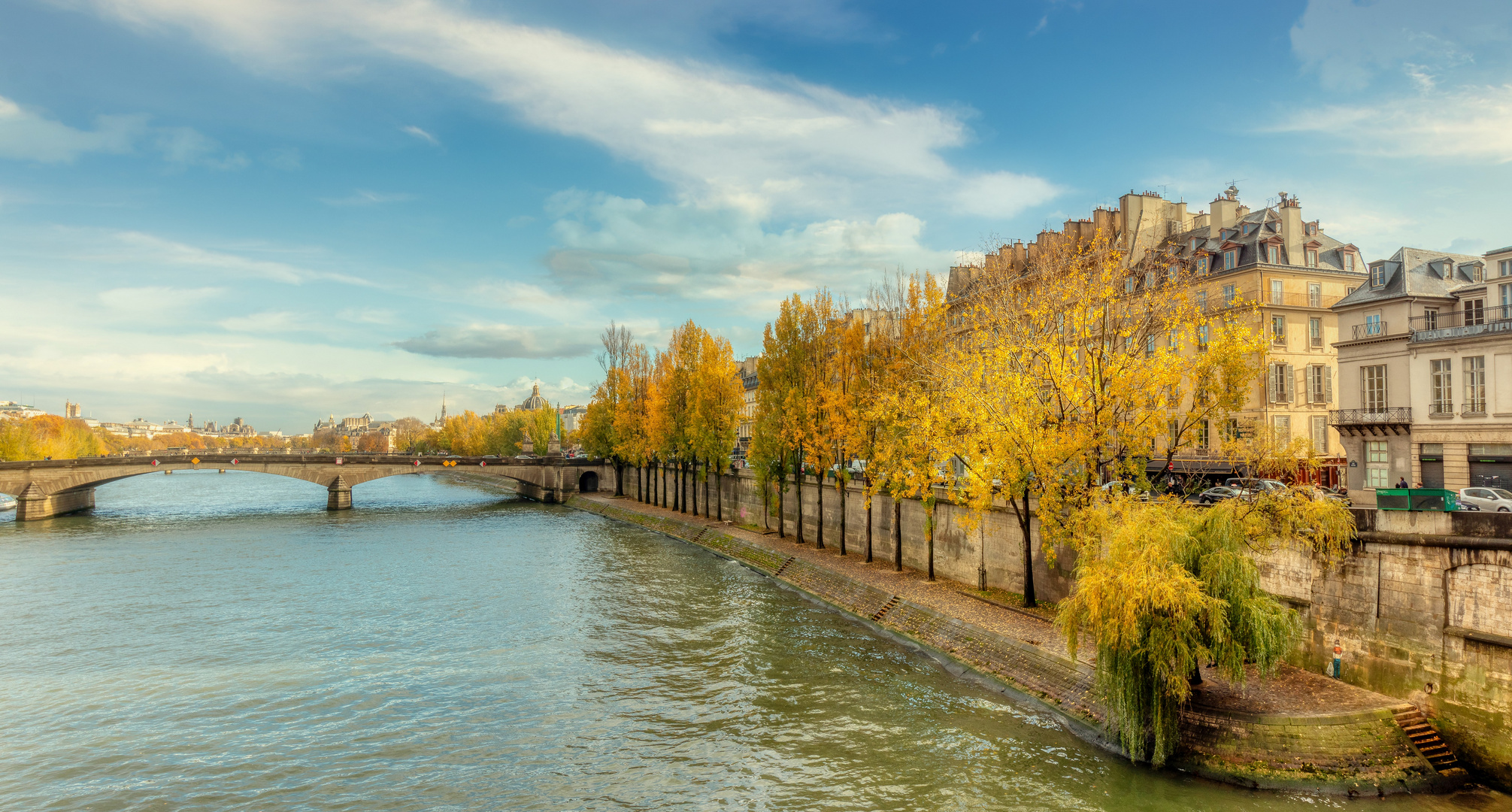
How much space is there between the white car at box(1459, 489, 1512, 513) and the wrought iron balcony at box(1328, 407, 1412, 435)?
416 inches

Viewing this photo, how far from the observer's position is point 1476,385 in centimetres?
3909

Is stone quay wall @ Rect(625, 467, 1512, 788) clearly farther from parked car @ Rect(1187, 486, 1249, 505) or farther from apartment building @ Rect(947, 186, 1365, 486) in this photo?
apartment building @ Rect(947, 186, 1365, 486)

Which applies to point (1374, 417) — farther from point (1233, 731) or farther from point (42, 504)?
point (42, 504)

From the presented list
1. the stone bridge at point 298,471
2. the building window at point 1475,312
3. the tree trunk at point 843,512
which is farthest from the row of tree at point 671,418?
the building window at point 1475,312

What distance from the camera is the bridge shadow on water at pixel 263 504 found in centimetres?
7756

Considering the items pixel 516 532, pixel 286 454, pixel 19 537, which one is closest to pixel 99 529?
pixel 19 537

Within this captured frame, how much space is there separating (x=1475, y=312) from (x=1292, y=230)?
19.1 metres

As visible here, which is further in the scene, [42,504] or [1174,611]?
[42,504]

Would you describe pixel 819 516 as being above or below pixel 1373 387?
below

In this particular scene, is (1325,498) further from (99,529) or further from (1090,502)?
(99,529)

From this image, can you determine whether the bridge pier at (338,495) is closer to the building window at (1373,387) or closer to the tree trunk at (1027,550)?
the tree trunk at (1027,550)

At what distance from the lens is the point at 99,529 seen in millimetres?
69062

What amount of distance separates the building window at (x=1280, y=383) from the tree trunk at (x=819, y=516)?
109 feet

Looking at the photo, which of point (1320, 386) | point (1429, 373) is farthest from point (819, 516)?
point (1320, 386)
